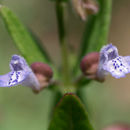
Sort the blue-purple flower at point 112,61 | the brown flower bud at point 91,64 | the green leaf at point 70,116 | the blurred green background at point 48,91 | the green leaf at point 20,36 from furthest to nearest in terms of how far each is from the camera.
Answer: the blurred green background at point 48,91
the green leaf at point 20,36
the brown flower bud at point 91,64
the blue-purple flower at point 112,61
the green leaf at point 70,116

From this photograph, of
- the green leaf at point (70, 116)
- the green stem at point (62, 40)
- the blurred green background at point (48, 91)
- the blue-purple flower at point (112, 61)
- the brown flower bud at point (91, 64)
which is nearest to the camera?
the green leaf at point (70, 116)

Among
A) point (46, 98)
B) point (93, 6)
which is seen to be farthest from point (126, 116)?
point (93, 6)

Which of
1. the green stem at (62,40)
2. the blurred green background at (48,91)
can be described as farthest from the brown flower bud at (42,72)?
the blurred green background at (48,91)

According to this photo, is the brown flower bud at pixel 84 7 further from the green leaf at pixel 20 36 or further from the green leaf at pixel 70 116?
the green leaf at pixel 70 116

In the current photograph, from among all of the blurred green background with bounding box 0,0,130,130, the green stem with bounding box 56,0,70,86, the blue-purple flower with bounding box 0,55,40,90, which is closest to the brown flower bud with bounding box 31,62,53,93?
the blue-purple flower with bounding box 0,55,40,90

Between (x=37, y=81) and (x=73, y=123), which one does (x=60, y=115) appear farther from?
(x=37, y=81)

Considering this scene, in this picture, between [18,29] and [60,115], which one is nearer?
[60,115]

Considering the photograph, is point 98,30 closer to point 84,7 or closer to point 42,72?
point 84,7

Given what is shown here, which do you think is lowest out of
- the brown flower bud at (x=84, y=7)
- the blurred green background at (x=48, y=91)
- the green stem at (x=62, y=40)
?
the blurred green background at (x=48, y=91)
